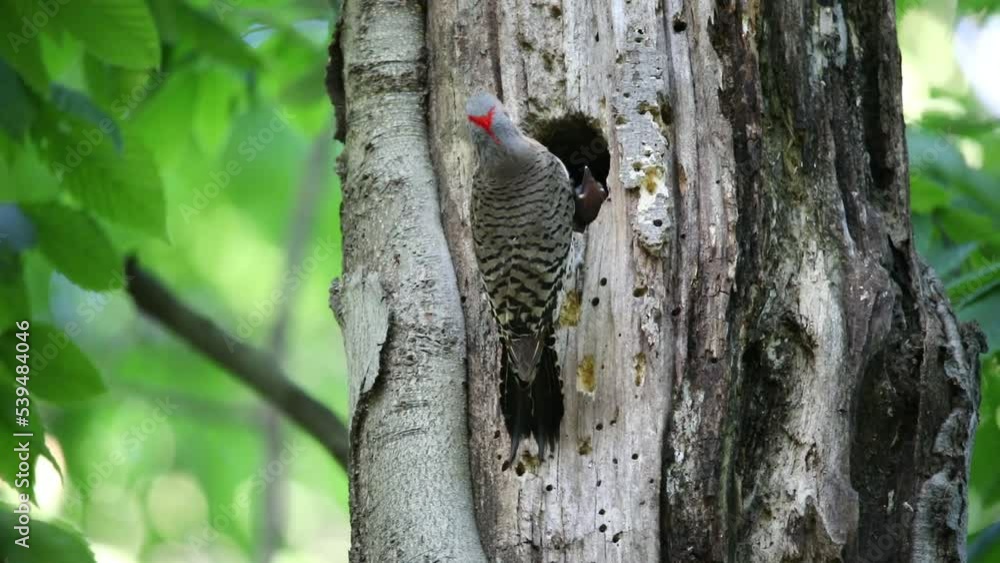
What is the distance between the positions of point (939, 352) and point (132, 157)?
3198mm

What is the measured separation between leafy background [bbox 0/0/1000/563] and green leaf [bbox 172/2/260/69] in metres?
0.01

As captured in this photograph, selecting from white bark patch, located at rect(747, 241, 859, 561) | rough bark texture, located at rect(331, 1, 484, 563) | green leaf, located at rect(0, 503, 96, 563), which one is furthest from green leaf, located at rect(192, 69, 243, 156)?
white bark patch, located at rect(747, 241, 859, 561)

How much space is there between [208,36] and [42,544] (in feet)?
8.15

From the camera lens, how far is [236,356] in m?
5.63

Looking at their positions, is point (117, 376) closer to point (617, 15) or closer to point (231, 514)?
point (231, 514)

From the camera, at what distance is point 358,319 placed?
4.34m

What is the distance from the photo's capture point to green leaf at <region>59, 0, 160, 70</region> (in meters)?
3.94

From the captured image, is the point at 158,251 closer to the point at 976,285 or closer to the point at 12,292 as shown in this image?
the point at 12,292

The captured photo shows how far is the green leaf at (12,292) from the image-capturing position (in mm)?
4129

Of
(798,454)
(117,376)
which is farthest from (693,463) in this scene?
(117,376)

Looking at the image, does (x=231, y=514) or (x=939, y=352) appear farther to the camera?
(x=231, y=514)

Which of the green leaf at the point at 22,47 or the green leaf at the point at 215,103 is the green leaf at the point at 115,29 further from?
the green leaf at the point at 215,103

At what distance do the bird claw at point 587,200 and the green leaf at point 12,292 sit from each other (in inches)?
84.2

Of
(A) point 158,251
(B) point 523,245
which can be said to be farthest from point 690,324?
(A) point 158,251
